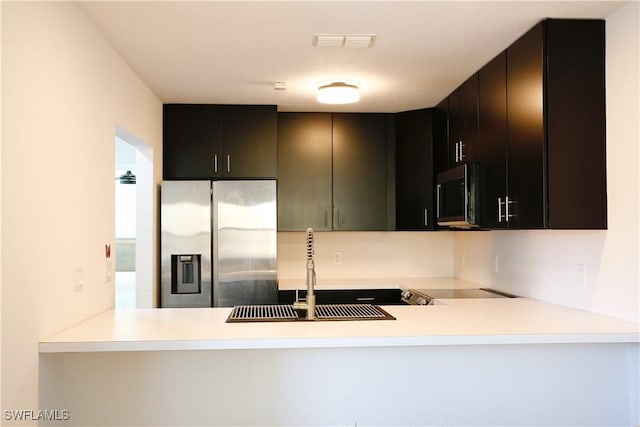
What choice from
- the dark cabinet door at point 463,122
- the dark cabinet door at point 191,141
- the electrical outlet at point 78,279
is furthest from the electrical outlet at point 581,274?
the dark cabinet door at point 191,141

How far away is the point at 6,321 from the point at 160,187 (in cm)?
227

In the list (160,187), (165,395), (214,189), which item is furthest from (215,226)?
(165,395)

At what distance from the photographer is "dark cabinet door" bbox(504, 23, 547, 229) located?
2330mm

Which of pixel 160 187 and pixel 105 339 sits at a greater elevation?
pixel 160 187

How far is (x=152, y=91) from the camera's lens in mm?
3494

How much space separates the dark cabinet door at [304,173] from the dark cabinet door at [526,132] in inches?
71.4

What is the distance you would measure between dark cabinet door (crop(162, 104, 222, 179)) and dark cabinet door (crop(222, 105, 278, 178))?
0.22 ft

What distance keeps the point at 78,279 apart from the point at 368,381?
1.31 meters

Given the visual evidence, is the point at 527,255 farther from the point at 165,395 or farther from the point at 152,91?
the point at 152,91

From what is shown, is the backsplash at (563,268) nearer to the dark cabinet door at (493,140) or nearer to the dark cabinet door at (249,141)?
the dark cabinet door at (493,140)

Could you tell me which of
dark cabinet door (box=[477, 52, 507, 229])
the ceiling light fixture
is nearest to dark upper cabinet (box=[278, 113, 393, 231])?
the ceiling light fixture

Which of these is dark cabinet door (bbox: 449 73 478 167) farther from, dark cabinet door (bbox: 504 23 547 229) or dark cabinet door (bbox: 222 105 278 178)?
dark cabinet door (bbox: 222 105 278 178)

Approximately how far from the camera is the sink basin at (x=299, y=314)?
229cm

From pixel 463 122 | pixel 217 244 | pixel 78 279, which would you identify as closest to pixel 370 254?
pixel 217 244
